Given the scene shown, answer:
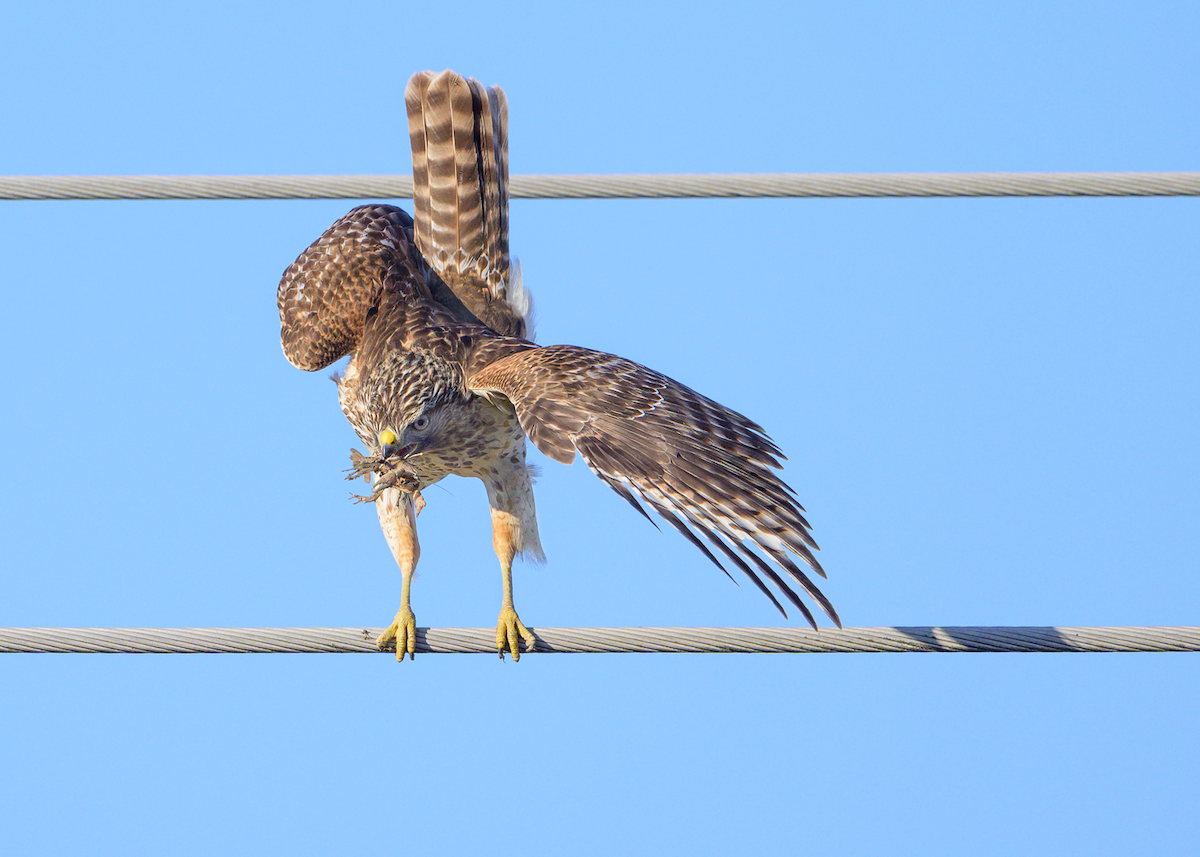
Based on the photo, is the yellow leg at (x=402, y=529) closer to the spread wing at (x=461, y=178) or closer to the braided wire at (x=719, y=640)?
the spread wing at (x=461, y=178)

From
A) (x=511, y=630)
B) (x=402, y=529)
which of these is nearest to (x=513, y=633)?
(x=511, y=630)

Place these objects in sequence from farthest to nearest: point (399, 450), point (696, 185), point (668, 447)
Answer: point (696, 185) → point (399, 450) → point (668, 447)

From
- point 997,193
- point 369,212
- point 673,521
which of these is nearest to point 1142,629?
point 673,521

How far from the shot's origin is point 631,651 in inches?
202

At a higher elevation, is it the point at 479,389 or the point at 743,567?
the point at 479,389

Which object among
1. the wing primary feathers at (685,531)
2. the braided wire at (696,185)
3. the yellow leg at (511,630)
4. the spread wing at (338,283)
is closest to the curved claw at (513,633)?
the yellow leg at (511,630)

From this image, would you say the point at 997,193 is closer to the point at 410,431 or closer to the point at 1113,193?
the point at 1113,193

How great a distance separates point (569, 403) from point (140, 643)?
1976mm

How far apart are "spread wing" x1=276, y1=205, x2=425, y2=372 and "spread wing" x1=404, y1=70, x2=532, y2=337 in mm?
238

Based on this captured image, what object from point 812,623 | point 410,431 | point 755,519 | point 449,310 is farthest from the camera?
point 449,310

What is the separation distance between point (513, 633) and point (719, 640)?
5.81 feet

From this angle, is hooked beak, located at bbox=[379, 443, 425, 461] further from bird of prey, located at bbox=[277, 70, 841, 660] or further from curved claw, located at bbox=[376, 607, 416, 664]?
curved claw, located at bbox=[376, 607, 416, 664]

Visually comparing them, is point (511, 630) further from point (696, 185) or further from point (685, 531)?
point (696, 185)

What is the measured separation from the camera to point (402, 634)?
666 cm
